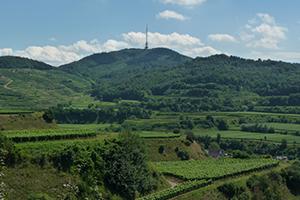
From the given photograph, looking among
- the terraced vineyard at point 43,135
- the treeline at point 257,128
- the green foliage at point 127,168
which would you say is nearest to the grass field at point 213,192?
the green foliage at point 127,168

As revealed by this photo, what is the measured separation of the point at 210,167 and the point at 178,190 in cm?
2594

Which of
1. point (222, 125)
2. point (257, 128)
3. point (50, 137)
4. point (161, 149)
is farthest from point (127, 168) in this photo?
point (222, 125)

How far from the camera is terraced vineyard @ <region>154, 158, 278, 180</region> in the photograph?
8788 cm

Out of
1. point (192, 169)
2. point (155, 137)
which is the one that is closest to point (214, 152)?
point (155, 137)

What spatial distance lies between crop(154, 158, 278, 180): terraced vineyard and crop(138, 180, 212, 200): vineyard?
12.9 ft

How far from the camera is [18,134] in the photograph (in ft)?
234

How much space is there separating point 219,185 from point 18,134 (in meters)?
35.2

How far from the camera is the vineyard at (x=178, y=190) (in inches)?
2702

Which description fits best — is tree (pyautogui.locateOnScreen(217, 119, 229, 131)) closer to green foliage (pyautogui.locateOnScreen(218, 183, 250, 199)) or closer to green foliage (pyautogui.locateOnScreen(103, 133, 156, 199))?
green foliage (pyautogui.locateOnScreen(218, 183, 250, 199))

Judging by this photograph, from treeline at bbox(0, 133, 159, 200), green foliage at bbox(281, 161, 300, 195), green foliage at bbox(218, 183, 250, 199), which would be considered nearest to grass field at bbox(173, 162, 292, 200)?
green foliage at bbox(218, 183, 250, 199)

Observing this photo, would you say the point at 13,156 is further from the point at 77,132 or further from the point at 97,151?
the point at 77,132

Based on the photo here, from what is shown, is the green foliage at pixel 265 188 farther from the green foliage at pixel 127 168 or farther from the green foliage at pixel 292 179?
the green foliage at pixel 127 168

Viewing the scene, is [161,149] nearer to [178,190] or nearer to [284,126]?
[178,190]

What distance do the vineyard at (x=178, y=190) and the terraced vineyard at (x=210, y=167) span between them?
3941 mm
